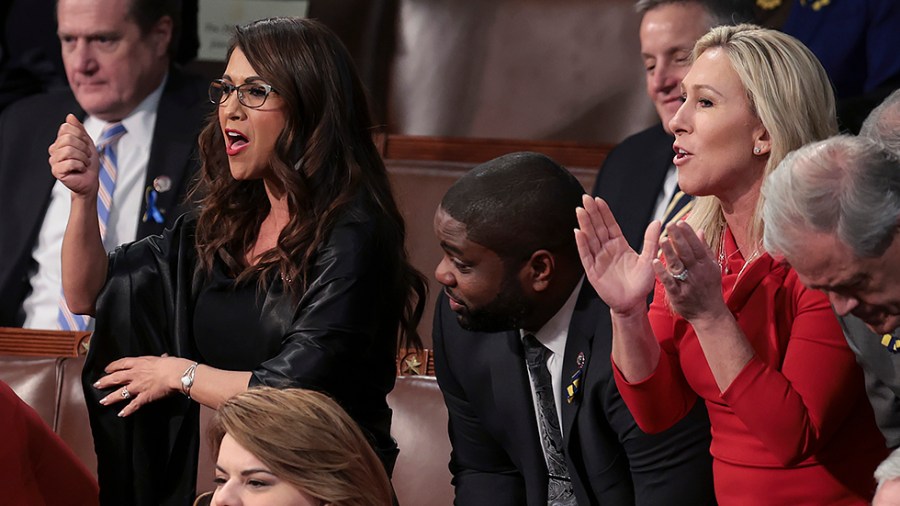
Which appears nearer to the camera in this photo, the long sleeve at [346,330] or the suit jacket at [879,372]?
the suit jacket at [879,372]

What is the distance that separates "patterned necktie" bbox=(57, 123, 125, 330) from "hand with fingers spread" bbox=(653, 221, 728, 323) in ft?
5.78

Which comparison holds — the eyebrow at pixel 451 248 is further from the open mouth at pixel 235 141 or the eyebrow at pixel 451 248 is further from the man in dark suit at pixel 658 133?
the man in dark suit at pixel 658 133

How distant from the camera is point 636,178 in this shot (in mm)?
2893

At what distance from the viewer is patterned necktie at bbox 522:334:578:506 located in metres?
2.02

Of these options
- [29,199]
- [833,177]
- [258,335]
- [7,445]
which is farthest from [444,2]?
[833,177]

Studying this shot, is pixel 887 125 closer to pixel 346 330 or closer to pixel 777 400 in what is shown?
pixel 777 400

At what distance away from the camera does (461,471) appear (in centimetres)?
218

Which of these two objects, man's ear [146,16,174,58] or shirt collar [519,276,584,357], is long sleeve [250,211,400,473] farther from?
man's ear [146,16,174,58]

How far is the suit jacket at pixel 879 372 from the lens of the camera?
1616 millimetres

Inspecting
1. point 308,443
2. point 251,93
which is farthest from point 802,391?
point 251,93

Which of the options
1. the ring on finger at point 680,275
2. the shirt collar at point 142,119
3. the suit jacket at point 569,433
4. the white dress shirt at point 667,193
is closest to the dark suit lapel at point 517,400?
the suit jacket at point 569,433

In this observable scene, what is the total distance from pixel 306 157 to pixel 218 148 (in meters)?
0.25

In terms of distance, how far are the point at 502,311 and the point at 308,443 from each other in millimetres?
496

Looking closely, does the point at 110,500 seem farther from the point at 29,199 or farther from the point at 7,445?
the point at 29,199
